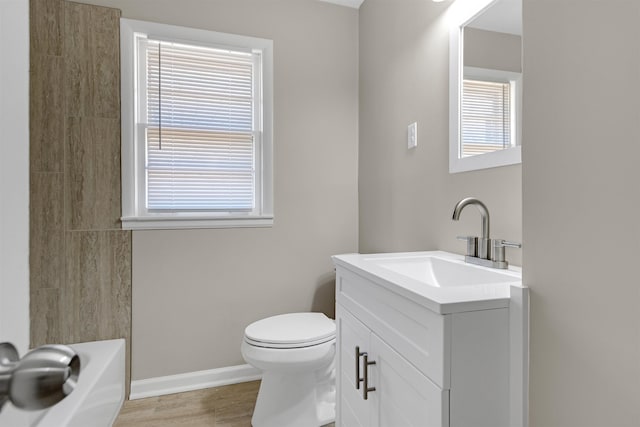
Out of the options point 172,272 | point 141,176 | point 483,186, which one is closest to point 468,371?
point 483,186

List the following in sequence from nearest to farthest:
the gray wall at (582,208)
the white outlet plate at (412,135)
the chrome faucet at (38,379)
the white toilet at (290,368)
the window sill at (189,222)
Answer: the chrome faucet at (38,379)
the gray wall at (582,208)
the white toilet at (290,368)
the white outlet plate at (412,135)
the window sill at (189,222)

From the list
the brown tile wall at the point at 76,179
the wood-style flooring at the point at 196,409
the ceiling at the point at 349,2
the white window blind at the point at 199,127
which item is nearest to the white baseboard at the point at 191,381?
the wood-style flooring at the point at 196,409

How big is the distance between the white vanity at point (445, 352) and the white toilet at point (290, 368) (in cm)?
51

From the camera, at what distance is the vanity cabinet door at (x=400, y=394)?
68cm

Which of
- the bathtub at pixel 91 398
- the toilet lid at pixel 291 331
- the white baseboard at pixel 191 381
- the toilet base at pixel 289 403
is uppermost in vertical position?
the toilet lid at pixel 291 331

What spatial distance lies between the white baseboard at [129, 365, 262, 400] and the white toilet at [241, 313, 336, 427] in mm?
450

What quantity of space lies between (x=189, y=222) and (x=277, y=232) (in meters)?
0.53

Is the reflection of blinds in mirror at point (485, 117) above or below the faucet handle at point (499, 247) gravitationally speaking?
above

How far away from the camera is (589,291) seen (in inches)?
22.0

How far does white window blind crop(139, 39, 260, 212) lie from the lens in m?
1.86

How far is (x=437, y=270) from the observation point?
1220 mm

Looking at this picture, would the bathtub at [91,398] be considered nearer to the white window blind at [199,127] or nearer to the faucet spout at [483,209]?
the white window blind at [199,127]

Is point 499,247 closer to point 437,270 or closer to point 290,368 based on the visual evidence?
point 437,270

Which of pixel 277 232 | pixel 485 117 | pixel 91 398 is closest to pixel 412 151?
pixel 485 117
